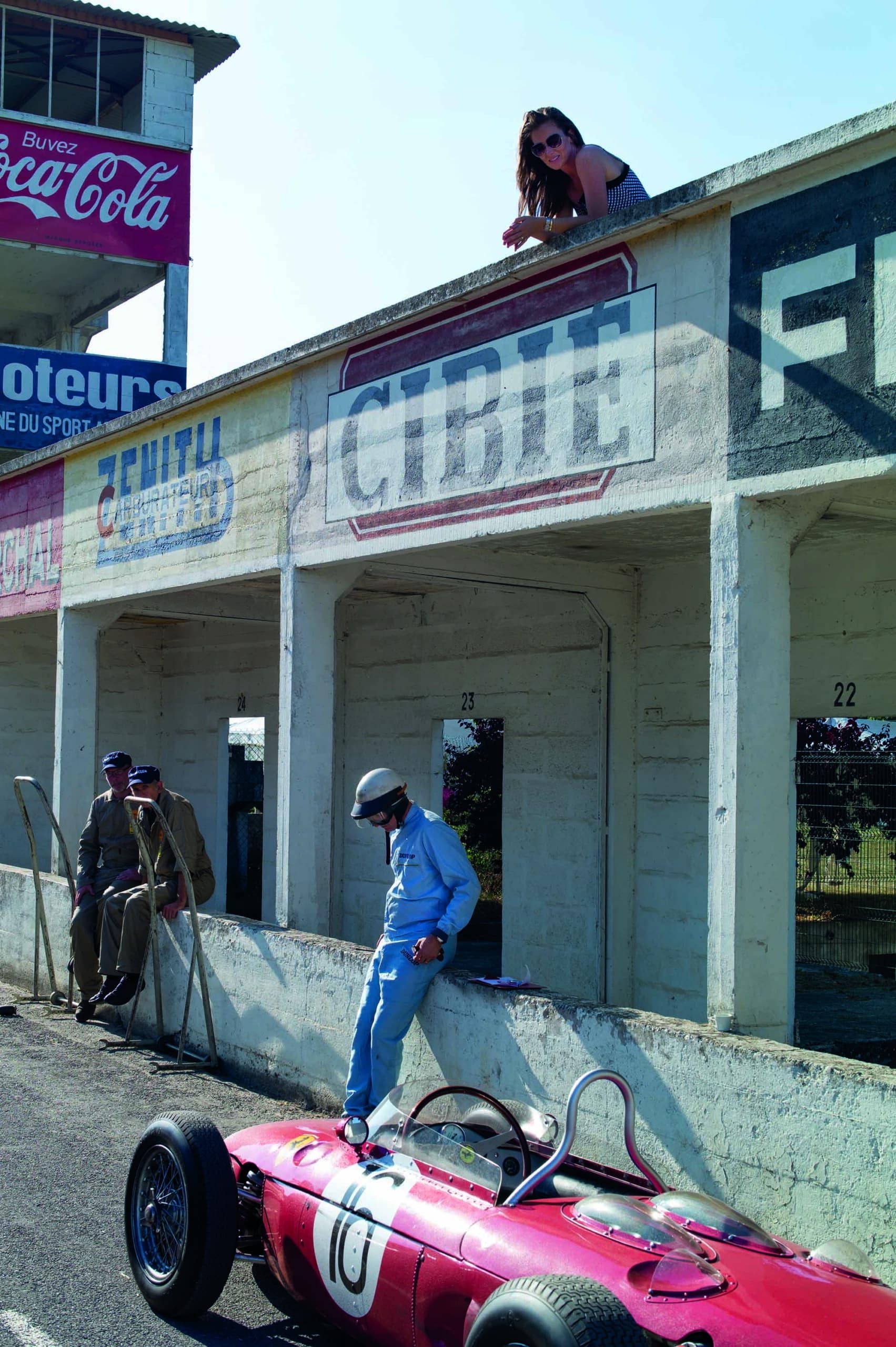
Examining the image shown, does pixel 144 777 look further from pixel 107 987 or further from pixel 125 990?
pixel 107 987

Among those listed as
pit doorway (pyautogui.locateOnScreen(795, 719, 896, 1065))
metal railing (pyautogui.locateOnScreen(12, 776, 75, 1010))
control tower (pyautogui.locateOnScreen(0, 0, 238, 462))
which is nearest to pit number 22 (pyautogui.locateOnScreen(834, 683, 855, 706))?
pit doorway (pyautogui.locateOnScreen(795, 719, 896, 1065))

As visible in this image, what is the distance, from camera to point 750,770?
224 inches

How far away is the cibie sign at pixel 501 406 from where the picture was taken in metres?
6.44

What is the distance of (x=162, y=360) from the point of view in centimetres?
1995

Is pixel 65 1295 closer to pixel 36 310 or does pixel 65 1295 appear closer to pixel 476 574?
pixel 476 574

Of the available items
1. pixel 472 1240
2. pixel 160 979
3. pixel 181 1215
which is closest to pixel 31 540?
pixel 160 979

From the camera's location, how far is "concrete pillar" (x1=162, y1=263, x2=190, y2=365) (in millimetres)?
19844

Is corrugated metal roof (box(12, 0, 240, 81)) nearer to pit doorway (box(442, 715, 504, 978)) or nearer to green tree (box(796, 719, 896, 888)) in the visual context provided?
pit doorway (box(442, 715, 504, 978))

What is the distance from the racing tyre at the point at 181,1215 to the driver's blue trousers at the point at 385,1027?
4.99 feet

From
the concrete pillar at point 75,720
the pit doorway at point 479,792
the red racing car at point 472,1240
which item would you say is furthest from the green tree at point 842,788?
the pit doorway at point 479,792

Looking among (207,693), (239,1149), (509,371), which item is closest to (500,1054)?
(239,1149)

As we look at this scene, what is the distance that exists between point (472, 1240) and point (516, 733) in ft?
23.7

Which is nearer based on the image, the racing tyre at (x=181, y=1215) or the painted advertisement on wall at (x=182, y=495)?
the racing tyre at (x=181, y=1215)

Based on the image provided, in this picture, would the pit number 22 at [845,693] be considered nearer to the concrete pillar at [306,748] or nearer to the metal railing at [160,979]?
the concrete pillar at [306,748]
